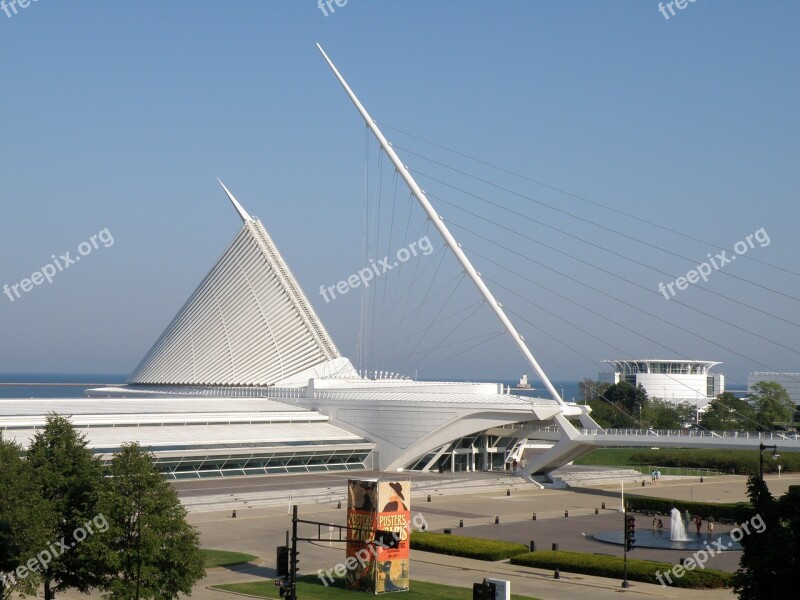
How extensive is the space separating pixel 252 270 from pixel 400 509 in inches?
1712

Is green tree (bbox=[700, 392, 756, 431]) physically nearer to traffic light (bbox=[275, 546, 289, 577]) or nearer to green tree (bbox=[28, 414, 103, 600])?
green tree (bbox=[28, 414, 103, 600])

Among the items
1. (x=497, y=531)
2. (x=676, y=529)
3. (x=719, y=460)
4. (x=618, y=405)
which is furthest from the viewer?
(x=618, y=405)

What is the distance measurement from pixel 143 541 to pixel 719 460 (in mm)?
56071

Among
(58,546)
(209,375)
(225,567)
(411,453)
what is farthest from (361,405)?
(58,546)

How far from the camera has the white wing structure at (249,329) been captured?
68438mm

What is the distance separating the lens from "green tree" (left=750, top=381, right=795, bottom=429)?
4320 inches

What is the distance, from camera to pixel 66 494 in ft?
86.6

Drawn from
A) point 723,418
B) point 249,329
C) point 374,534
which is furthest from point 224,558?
point 723,418

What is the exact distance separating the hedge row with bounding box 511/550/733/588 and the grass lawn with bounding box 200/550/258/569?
8248 mm

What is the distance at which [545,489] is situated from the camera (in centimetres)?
5491

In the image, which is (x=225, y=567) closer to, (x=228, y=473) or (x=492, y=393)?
(x=228, y=473)

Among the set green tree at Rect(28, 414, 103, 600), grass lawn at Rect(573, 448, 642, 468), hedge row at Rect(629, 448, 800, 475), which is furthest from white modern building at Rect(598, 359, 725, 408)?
green tree at Rect(28, 414, 103, 600)

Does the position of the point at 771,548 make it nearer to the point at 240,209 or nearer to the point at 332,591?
the point at 332,591

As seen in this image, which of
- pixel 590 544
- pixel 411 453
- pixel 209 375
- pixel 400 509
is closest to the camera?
pixel 400 509
